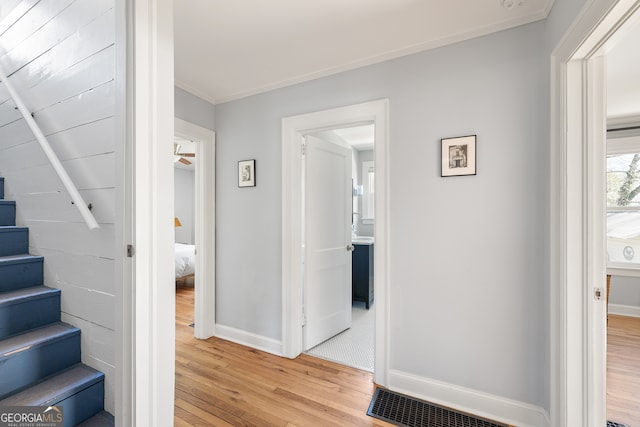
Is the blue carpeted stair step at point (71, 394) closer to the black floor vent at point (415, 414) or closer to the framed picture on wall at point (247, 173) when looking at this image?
the black floor vent at point (415, 414)

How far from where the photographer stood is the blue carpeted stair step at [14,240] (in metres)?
1.69

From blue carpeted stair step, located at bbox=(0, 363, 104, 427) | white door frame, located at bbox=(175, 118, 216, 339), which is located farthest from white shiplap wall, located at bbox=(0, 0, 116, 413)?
white door frame, located at bbox=(175, 118, 216, 339)

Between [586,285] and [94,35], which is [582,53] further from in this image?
[94,35]

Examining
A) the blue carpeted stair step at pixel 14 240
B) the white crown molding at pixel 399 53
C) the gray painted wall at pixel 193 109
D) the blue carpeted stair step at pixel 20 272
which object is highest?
the white crown molding at pixel 399 53

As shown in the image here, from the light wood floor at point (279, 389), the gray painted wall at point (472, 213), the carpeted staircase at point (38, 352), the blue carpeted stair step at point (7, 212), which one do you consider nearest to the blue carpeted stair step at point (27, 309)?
the carpeted staircase at point (38, 352)

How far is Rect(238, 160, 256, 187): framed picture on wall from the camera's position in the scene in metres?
2.70

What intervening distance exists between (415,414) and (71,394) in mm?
1851

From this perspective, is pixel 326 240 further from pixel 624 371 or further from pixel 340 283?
pixel 624 371

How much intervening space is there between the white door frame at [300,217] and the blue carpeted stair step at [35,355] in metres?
1.46

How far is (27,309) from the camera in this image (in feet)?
4.73

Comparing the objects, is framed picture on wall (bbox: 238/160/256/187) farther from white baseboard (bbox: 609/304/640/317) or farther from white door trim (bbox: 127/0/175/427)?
white baseboard (bbox: 609/304/640/317)

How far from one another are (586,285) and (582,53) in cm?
111

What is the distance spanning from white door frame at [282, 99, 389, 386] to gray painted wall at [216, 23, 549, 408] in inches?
2.5

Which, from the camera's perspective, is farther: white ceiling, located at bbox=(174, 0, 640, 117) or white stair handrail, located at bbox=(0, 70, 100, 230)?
white ceiling, located at bbox=(174, 0, 640, 117)
